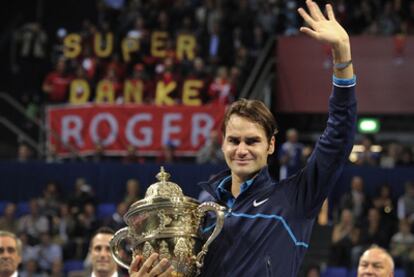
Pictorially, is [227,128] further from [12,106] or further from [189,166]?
[12,106]

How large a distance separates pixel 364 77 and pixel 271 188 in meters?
14.7

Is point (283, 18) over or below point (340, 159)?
over

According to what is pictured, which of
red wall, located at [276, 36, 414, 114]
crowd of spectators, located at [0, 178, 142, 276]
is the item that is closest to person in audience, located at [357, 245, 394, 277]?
crowd of spectators, located at [0, 178, 142, 276]

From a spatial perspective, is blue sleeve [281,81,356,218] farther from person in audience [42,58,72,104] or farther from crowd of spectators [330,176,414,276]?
person in audience [42,58,72,104]

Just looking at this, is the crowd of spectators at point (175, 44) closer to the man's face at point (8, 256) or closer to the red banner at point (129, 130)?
the red banner at point (129, 130)

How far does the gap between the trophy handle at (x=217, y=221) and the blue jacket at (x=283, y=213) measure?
2.7 inches

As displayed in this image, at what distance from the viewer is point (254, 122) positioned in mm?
4402

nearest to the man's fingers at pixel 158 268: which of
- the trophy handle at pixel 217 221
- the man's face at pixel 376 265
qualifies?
the trophy handle at pixel 217 221

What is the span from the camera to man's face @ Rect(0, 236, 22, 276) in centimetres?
728

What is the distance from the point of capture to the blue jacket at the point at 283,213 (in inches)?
169

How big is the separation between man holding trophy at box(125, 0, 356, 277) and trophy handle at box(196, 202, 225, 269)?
0.07 m

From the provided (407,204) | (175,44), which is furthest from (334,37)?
(175,44)

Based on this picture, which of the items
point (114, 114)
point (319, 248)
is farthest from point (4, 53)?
point (319, 248)

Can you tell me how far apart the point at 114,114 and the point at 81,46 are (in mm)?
2887
